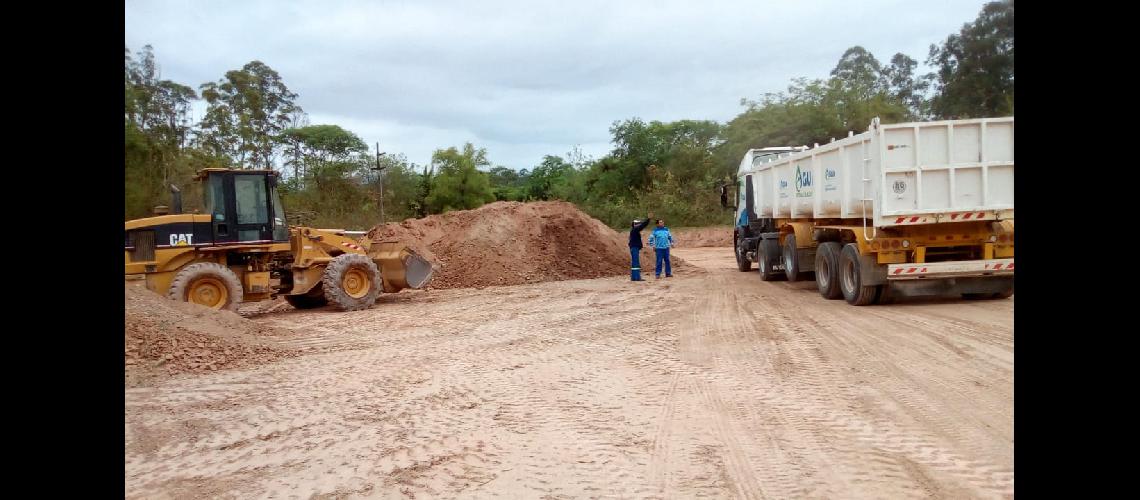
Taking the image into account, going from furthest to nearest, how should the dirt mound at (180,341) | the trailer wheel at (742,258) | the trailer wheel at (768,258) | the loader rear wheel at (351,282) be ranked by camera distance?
the trailer wheel at (742,258)
the trailer wheel at (768,258)
the loader rear wheel at (351,282)
the dirt mound at (180,341)

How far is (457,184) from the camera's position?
43.4m

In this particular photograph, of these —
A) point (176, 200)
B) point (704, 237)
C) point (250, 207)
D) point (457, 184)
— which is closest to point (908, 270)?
point (250, 207)

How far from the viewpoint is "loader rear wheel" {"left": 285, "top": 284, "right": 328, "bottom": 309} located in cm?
1409

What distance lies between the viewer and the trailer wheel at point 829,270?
40.1ft

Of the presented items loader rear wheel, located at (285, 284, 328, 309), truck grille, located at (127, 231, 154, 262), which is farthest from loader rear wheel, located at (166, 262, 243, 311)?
loader rear wheel, located at (285, 284, 328, 309)

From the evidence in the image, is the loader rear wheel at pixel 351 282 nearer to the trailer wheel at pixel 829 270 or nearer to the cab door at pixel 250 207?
the cab door at pixel 250 207

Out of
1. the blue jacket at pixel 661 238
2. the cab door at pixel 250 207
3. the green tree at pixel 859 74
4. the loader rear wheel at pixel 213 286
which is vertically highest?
the green tree at pixel 859 74

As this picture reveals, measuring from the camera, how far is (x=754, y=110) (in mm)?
45312

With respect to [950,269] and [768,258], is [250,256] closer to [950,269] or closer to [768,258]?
[768,258]

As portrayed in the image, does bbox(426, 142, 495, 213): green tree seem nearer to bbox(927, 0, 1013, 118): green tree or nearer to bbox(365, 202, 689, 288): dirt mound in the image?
bbox(365, 202, 689, 288): dirt mound

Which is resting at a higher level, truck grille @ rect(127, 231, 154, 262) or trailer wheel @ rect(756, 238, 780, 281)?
truck grille @ rect(127, 231, 154, 262)

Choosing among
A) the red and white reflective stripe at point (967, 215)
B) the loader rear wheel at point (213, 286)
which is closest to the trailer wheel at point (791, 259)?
the red and white reflective stripe at point (967, 215)

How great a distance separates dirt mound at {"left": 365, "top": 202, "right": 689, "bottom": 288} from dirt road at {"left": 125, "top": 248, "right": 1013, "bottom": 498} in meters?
8.16

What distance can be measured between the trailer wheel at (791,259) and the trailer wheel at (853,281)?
2.61 m
